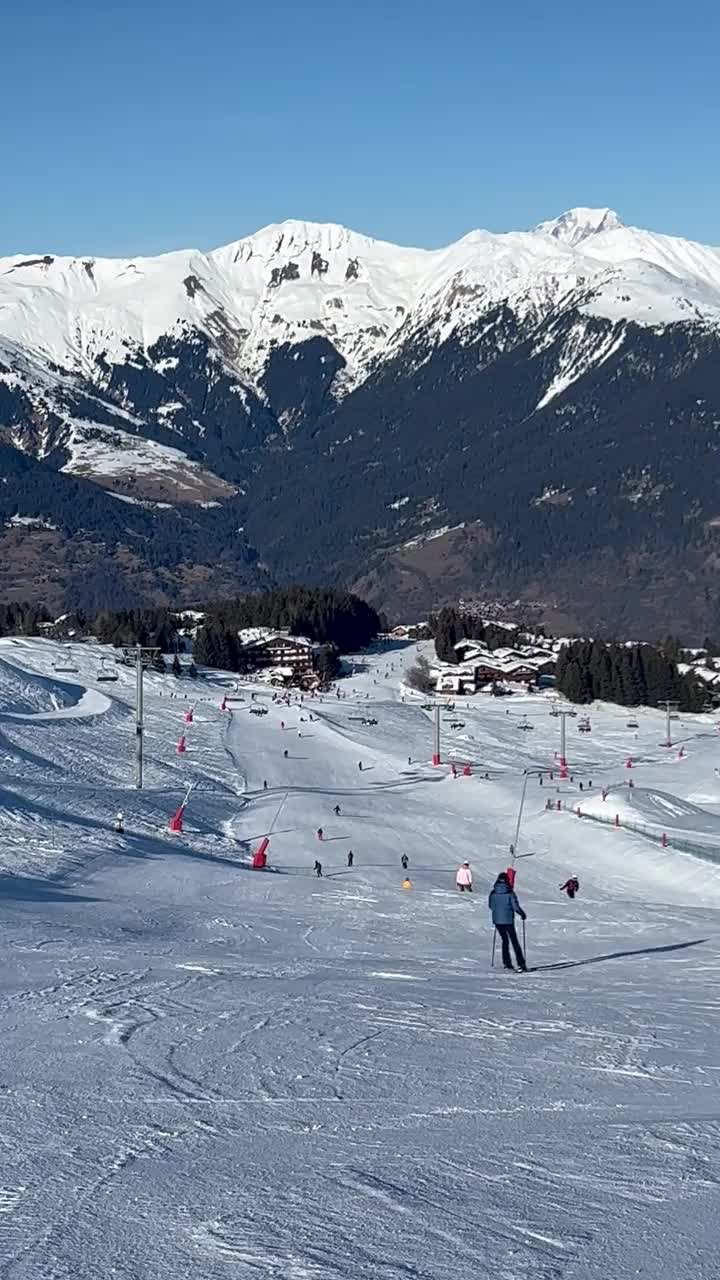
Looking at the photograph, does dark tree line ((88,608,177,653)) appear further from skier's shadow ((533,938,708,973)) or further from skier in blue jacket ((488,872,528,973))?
skier in blue jacket ((488,872,528,973))

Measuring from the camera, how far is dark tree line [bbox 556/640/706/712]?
134750mm

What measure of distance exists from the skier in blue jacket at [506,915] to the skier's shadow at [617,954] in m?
0.50

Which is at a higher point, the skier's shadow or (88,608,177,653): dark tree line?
(88,608,177,653): dark tree line

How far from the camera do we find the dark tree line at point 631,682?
13475 cm

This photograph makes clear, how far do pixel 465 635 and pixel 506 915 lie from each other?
513ft

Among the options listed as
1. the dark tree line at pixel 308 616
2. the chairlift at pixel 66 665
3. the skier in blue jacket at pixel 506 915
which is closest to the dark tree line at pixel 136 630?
the dark tree line at pixel 308 616

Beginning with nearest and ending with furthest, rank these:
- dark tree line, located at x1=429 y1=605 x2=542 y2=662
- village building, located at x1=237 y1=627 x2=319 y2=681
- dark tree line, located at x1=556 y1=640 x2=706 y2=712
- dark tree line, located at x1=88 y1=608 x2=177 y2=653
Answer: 1. dark tree line, located at x1=556 y1=640 x2=706 y2=712
2. dark tree line, located at x1=88 y1=608 x2=177 y2=653
3. village building, located at x1=237 y1=627 x2=319 y2=681
4. dark tree line, located at x1=429 y1=605 x2=542 y2=662

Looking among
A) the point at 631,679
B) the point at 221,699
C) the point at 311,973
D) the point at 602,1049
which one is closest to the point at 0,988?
the point at 311,973

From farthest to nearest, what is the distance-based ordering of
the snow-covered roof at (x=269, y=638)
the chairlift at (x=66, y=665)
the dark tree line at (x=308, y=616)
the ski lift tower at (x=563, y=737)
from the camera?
the dark tree line at (x=308, y=616), the snow-covered roof at (x=269, y=638), the chairlift at (x=66, y=665), the ski lift tower at (x=563, y=737)

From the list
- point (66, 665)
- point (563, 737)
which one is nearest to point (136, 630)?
point (66, 665)

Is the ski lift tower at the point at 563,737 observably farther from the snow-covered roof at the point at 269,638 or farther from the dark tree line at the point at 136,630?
the dark tree line at the point at 136,630

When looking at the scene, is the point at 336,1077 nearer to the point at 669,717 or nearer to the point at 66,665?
the point at 669,717

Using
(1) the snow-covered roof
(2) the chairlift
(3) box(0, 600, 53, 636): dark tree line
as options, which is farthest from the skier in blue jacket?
(1) the snow-covered roof

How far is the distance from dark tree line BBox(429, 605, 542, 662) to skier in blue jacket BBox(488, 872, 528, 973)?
145 metres
